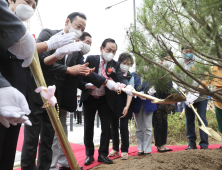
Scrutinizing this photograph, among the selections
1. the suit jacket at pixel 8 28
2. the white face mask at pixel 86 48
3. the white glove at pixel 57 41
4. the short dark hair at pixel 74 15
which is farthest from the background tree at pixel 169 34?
the white face mask at pixel 86 48

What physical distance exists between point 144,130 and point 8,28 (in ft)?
7.65

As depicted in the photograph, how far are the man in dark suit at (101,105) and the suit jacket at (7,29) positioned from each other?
1566 millimetres

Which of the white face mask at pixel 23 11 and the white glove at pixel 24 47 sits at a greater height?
the white face mask at pixel 23 11

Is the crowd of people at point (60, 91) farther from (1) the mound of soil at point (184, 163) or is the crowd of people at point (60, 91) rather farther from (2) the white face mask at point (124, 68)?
(1) the mound of soil at point (184, 163)

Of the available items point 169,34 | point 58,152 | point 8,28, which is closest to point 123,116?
point 58,152

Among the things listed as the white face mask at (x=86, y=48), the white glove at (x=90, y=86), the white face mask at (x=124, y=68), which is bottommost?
the white glove at (x=90, y=86)

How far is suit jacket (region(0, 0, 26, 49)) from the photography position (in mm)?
687

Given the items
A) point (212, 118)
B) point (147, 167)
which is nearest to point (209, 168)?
point (147, 167)

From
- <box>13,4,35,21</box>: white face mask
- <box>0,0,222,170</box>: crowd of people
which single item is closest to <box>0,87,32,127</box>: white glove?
<box>0,0,222,170</box>: crowd of people

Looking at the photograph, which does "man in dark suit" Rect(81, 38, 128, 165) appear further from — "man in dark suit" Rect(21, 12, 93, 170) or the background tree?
the background tree

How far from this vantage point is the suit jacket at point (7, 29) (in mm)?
687

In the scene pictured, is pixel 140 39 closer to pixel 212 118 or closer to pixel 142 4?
pixel 142 4

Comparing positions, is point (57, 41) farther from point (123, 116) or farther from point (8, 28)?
point (123, 116)

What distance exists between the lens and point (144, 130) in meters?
2.65
